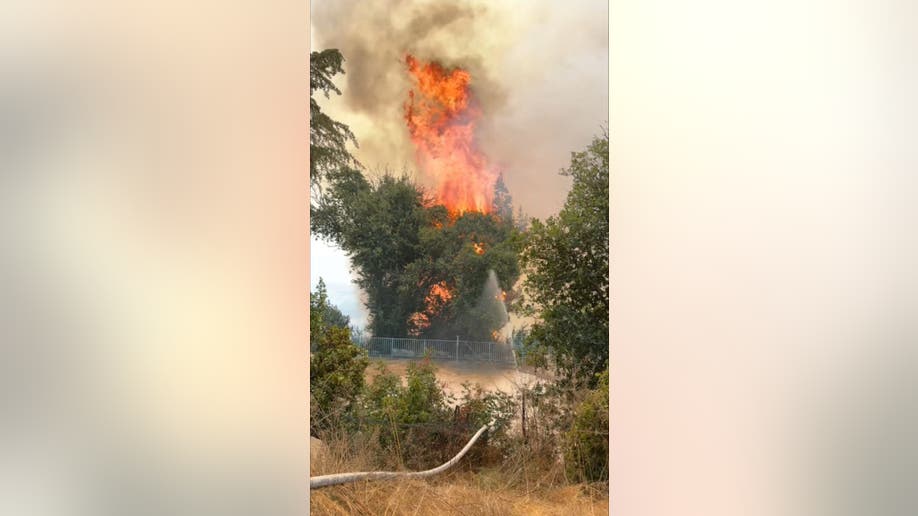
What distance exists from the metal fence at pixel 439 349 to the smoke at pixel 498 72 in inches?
33.1

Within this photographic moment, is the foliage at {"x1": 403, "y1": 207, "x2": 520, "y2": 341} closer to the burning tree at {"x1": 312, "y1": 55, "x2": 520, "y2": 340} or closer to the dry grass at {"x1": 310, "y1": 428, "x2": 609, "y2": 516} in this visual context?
the burning tree at {"x1": 312, "y1": 55, "x2": 520, "y2": 340}

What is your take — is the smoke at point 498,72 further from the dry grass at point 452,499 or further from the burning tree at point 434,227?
the dry grass at point 452,499

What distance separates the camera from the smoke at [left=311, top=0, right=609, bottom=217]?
403 centimetres

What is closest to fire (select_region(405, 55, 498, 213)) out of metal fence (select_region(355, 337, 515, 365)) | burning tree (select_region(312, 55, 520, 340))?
burning tree (select_region(312, 55, 520, 340))

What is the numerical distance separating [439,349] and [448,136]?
1245 mm

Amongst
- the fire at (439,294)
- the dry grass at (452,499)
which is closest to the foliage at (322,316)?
the fire at (439,294)

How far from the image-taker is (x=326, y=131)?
4.41 metres

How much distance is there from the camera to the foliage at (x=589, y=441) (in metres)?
3.95

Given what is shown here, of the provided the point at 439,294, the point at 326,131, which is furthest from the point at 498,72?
the point at 439,294
